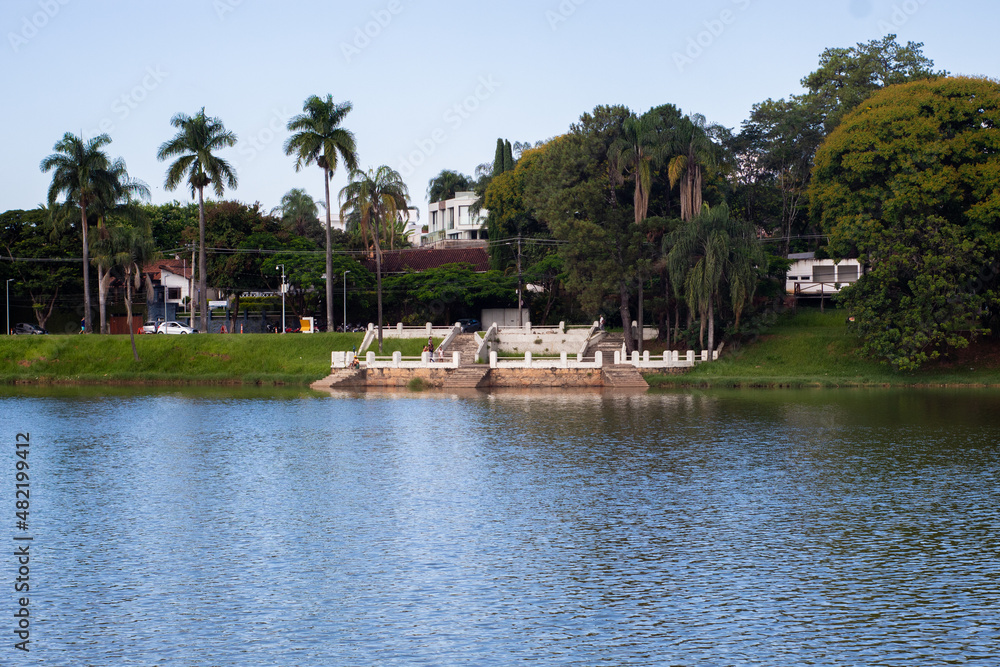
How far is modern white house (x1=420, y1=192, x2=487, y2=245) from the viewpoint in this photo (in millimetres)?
116375

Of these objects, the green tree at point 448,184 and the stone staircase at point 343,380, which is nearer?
the stone staircase at point 343,380

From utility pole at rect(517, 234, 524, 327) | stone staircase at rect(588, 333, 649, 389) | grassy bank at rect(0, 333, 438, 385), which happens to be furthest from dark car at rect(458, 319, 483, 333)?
stone staircase at rect(588, 333, 649, 389)

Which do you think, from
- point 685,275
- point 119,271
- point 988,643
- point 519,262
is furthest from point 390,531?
point 119,271

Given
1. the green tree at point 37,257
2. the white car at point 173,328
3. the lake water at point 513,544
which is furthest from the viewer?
the green tree at point 37,257

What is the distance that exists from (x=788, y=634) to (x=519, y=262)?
63565 millimetres

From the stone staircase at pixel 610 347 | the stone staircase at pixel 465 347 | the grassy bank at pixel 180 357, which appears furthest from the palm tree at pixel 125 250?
the stone staircase at pixel 610 347

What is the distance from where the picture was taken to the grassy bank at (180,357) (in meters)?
62.5

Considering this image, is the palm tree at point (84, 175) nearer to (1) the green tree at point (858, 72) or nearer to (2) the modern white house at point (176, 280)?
(2) the modern white house at point (176, 280)

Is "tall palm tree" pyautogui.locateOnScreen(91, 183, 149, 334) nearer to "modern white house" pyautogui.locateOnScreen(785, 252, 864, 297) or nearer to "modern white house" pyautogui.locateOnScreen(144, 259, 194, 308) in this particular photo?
"modern white house" pyautogui.locateOnScreen(144, 259, 194, 308)

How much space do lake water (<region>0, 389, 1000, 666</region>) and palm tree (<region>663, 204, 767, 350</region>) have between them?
21.2 meters

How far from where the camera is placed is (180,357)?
65.3 m

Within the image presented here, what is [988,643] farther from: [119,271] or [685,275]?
[119,271]

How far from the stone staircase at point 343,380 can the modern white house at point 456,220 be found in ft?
175

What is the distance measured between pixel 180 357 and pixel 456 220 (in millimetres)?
59073
